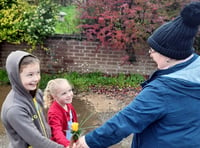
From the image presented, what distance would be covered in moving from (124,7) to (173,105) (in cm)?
506

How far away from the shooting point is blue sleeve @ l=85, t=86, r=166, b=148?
73.5 inches

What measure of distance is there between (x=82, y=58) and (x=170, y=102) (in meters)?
5.82

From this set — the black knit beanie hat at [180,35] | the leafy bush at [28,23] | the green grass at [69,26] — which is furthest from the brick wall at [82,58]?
the black knit beanie hat at [180,35]

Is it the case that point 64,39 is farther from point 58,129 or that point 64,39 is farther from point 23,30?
point 58,129

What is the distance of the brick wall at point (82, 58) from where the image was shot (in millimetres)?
7531

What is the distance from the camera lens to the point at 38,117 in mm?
2477

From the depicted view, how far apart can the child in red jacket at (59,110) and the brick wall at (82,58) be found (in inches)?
176

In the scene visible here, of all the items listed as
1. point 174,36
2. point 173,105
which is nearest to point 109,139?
point 173,105

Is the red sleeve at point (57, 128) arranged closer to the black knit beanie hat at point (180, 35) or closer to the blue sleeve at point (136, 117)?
the blue sleeve at point (136, 117)

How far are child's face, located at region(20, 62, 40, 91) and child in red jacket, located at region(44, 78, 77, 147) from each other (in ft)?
1.76

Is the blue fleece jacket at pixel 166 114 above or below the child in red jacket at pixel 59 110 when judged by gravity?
above

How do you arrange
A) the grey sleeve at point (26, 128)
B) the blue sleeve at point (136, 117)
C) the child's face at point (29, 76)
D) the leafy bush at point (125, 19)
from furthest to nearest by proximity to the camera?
the leafy bush at point (125, 19), the child's face at point (29, 76), the grey sleeve at point (26, 128), the blue sleeve at point (136, 117)

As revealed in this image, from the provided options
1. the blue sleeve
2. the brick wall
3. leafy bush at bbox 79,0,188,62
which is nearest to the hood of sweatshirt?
the blue sleeve

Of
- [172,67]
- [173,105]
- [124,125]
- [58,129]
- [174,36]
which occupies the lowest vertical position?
[58,129]
